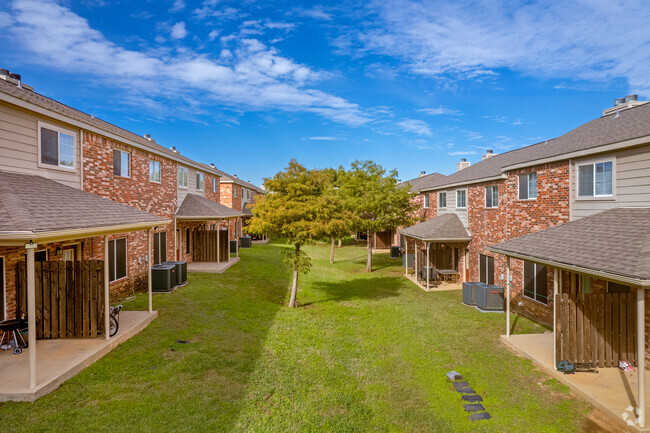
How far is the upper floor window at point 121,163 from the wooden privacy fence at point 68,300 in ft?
18.2

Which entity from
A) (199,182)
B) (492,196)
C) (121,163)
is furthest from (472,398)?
(199,182)

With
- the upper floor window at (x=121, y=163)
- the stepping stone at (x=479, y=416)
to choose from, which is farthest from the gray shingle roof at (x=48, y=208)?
the stepping stone at (x=479, y=416)

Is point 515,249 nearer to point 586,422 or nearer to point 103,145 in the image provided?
point 586,422

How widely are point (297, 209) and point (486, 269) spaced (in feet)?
31.9

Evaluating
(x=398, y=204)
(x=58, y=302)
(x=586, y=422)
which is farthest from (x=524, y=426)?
(x=398, y=204)

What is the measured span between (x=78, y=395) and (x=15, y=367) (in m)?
1.86

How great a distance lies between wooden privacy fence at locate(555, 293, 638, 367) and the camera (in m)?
7.48

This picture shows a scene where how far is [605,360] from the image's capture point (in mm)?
7539

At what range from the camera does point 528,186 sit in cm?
1252

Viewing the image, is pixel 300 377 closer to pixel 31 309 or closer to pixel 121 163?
pixel 31 309

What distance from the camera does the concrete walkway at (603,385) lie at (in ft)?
19.0

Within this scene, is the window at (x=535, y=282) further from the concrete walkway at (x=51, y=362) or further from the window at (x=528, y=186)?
the concrete walkway at (x=51, y=362)

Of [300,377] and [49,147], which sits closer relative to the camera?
[300,377]

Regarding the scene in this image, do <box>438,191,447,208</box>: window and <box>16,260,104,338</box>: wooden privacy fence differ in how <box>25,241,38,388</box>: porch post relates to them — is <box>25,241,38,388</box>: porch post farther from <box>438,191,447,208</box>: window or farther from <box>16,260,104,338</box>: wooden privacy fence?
<box>438,191,447,208</box>: window
